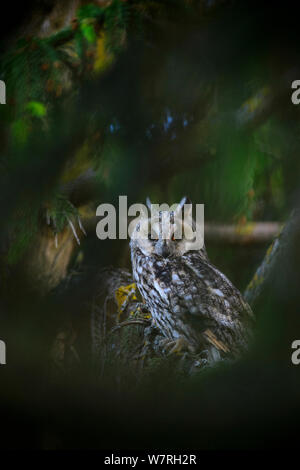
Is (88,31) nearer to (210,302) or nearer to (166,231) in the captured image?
(166,231)

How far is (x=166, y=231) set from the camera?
0.98m

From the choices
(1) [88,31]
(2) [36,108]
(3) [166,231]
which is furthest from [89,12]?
(3) [166,231]

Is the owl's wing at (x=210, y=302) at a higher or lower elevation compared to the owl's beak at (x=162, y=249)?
lower

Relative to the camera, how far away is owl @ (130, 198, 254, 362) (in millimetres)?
902

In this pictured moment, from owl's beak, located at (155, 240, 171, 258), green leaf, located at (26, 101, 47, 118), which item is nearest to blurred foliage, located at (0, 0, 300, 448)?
green leaf, located at (26, 101, 47, 118)

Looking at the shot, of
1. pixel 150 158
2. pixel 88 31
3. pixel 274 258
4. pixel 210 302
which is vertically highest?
pixel 88 31

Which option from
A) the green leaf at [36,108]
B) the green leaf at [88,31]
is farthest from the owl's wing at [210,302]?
the green leaf at [88,31]

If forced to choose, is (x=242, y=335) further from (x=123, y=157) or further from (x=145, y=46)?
(x=145, y=46)

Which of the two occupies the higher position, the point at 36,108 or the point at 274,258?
the point at 36,108

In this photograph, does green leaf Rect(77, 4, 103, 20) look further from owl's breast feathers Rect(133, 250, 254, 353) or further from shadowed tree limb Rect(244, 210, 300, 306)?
shadowed tree limb Rect(244, 210, 300, 306)

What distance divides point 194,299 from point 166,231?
0.22 meters

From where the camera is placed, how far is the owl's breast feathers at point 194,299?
2.96 ft

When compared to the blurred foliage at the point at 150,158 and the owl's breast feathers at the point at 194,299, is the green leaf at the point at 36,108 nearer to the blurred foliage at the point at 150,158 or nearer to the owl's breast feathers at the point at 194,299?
the blurred foliage at the point at 150,158
